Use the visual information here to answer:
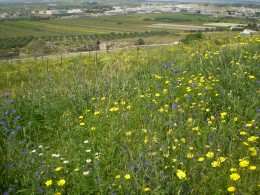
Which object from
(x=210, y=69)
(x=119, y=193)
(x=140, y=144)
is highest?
(x=210, y=69)

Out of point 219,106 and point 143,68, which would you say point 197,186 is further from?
point 143,68

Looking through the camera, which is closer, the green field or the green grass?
the green grass

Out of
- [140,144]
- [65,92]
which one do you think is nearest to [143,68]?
[65,92]

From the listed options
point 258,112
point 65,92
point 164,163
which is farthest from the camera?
point 65,92

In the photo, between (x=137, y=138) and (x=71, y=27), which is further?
(x=71, y=27)

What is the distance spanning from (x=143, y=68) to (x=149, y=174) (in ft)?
16.3

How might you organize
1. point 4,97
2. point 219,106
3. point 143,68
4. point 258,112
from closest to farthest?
1. point 258,112
2. point 219,106
3. point 4,97
4. point 143,68

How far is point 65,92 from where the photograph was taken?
240 inches

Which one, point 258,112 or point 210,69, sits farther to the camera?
point 210,69

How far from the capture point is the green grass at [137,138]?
10.2ft

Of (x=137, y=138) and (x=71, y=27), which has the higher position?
(x=71, y=27)

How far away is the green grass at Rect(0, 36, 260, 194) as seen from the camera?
3.12m

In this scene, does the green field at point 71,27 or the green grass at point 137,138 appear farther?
the green field at point 71,27

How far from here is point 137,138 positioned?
4211mm
